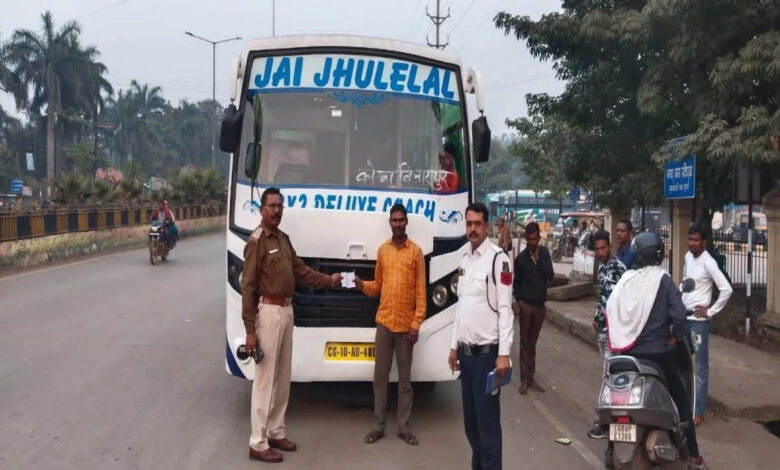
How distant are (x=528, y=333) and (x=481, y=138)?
2229 millimetres

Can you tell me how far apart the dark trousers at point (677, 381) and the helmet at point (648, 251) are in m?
0.57

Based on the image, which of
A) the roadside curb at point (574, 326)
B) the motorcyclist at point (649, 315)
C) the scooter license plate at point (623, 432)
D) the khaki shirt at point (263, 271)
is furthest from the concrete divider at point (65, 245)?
the scooter license plate at point (623, 432)

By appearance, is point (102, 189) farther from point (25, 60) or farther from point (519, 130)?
point (25, 60)

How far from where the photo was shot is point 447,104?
19.9 feet

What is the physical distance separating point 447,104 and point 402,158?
626mm

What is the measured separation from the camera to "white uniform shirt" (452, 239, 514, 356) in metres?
4.15

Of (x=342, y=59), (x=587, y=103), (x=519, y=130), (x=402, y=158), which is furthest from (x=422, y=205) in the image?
(x=519, y=130)

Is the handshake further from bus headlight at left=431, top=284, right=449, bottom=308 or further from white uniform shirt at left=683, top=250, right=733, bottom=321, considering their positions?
white uniform shirt at left=683, top=250, right=733, bottom=321

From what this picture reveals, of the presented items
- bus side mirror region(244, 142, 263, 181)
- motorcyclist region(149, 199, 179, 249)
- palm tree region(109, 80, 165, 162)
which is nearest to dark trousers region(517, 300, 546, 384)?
bus side mirror region(244, 142, 263, 181)

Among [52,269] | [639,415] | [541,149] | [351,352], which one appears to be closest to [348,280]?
[351,352]

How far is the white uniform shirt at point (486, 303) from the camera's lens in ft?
13.6

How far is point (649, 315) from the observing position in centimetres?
439

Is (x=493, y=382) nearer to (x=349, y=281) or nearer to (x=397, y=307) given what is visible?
(x=397, y=307)

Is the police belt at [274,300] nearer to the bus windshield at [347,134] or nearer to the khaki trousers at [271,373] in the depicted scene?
the khaki trousers at [271,373]
